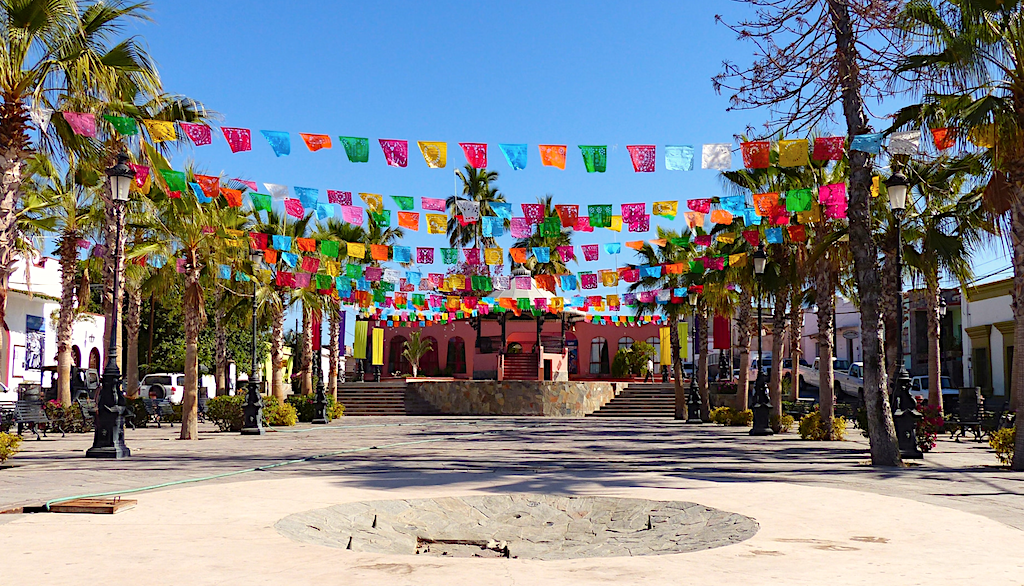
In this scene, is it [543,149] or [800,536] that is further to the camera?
[543,149]

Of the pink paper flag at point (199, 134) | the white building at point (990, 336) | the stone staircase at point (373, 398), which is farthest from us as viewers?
the stone staircase at point (373, 398)

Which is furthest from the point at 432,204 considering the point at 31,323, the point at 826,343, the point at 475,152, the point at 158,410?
the point at 31,323

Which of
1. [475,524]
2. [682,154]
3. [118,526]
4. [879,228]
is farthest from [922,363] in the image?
[118,526]

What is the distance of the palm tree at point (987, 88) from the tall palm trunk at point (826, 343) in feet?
20.0

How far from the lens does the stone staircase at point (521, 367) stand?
42.2 meters

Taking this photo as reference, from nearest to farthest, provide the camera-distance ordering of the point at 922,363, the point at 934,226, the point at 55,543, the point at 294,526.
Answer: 1. the point at 55,543
2. the point at 294,526
3. the point at 934,226
4. the point at 922,363

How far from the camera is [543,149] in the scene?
16406mm

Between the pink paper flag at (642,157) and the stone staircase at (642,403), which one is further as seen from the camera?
the stone staircase at (642,403)

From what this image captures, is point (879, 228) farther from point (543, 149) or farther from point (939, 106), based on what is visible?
point (543, 149)

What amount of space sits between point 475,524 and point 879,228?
15.1 meters

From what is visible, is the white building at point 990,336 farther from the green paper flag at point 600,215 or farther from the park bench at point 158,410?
the park bench at point 158,410

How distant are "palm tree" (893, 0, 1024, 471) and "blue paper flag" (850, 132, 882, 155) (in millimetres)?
909

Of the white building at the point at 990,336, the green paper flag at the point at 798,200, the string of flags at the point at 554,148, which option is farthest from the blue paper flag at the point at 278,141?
the white building at the point at 990,336

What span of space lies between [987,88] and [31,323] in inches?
1494
